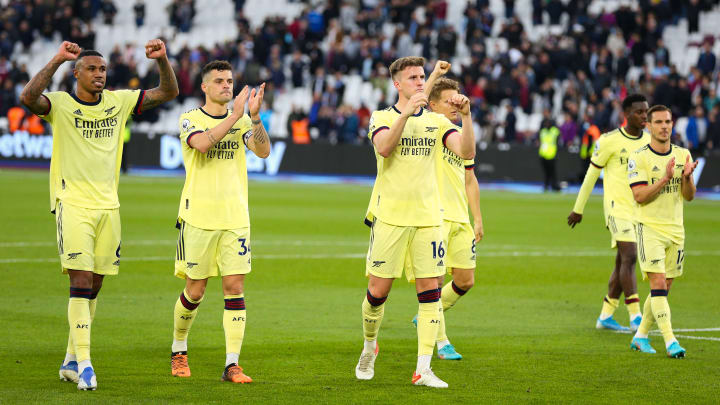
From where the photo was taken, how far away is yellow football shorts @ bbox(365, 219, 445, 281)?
27.8ft

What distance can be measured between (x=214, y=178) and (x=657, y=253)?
13.6ft

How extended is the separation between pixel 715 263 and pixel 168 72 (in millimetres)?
11037

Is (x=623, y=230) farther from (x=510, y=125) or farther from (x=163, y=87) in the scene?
(x=510, y=125)

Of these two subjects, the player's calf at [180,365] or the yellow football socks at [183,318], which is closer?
the player's calf at [180,365]

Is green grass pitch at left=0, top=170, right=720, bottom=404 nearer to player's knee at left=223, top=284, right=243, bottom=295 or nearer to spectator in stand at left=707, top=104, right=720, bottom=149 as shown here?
player's knee at left=223, top=284, right=243, bottom=295

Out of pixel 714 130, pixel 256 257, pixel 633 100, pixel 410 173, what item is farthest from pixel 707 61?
pixel 410 173

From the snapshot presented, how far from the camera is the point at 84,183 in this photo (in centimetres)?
833

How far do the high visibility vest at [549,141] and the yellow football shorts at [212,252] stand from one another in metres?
23.8

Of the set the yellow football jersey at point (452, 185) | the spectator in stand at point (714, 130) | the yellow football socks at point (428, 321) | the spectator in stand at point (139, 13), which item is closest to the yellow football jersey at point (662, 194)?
the yellow football jersey at point (452, 185)

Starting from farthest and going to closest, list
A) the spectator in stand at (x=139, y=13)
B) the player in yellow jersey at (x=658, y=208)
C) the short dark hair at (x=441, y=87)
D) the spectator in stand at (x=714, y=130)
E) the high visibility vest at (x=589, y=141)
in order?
the spectator in stand at (x=139, y=13)
the spectator in stand at (x=714, y=130)
the high visibility vest at (x=589, y=141)
the player in yellow jersey at (x=658, y=208)
the short dark hair at (x=441, y=87)

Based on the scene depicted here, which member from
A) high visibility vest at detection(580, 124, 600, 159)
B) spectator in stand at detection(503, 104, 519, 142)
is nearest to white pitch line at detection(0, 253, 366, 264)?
high visibility vest at detection(580, 124, 600, 159)

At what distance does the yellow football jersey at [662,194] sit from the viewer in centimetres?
1020

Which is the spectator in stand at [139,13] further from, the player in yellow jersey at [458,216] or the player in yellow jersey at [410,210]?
the player in yellow jersey at [410,210]

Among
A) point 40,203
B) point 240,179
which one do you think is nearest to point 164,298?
point 240,179
